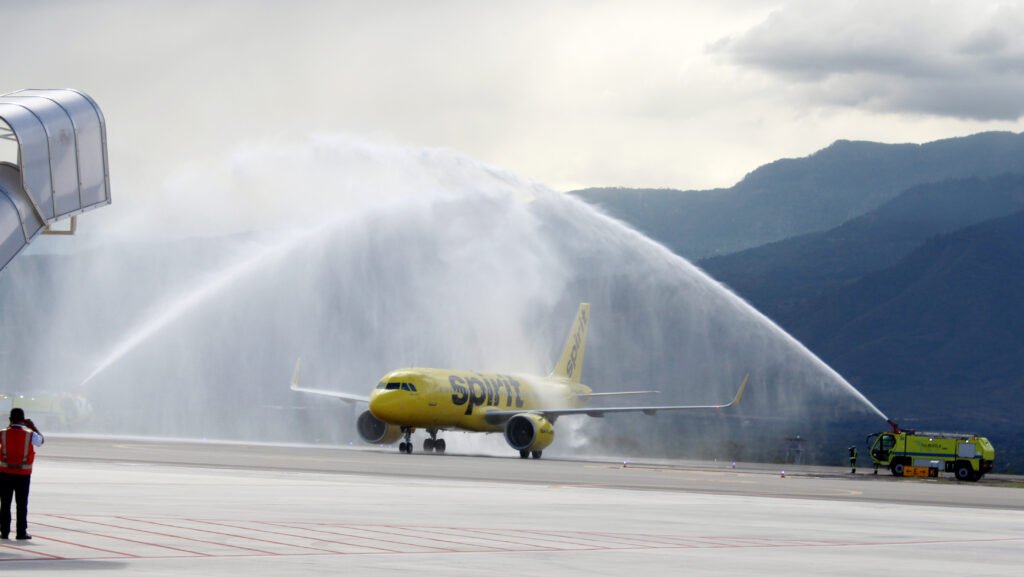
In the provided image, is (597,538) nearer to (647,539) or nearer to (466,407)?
(647,539)

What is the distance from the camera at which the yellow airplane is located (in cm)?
7175

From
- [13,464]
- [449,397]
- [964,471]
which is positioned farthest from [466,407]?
[13,464]

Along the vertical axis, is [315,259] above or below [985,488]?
above

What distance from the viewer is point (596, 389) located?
488 feet

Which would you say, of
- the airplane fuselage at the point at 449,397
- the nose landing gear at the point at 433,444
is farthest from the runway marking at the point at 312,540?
the nose landing gear at the point at 433,444

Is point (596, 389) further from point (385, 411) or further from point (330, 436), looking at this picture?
point (385, 411)

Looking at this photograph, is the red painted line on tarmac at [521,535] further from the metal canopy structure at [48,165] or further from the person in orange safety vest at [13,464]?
the metal canopy structure at [48,165]

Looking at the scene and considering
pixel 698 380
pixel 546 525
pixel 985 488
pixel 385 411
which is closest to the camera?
pixel 546 525

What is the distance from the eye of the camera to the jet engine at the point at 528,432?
72.8m

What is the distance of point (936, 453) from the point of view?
67.9 metres

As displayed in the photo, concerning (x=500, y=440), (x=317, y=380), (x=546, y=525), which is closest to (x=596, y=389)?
(x=317, y=380)

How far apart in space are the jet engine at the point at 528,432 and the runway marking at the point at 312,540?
4523cm

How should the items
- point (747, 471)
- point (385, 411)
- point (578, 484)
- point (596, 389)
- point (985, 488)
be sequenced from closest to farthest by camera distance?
point (578, 484) < point (985, 488) < point (747, 471) < point (385, 411) < point (596, 389)

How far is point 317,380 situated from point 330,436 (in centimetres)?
480
